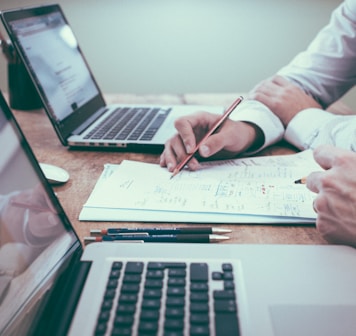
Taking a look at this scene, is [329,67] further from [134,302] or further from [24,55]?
[134,302]

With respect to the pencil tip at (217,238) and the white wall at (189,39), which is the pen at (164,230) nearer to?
the pencil tip at (217,238)

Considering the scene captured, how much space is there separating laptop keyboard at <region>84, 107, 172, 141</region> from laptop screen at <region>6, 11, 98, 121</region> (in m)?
0.08

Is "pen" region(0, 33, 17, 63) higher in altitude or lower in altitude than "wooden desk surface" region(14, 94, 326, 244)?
higher

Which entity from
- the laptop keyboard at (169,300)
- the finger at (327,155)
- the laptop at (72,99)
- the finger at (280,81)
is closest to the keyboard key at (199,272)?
the laptop keyboard at (169,300)

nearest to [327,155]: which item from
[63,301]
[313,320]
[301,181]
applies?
[301,181]

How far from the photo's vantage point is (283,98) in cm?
104

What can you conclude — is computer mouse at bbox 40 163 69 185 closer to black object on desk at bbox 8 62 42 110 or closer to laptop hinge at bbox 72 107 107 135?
laptop hinge at bbox 72 107 107 135

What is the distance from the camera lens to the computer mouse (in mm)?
734

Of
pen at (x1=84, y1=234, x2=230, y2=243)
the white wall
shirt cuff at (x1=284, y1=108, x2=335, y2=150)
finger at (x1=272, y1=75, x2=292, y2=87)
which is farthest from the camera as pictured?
the white wall

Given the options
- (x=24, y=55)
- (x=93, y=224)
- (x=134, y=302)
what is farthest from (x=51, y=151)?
(x=134, y=302)

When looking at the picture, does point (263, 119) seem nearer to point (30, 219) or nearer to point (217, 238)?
point (217, 238)

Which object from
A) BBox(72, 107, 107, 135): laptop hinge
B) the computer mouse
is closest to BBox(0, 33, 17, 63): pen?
BBox(72, 107, 107, 135): laptop hinge

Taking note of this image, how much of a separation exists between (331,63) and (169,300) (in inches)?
37.7

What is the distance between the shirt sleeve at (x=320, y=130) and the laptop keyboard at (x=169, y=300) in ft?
1.55
